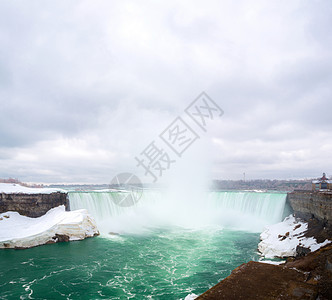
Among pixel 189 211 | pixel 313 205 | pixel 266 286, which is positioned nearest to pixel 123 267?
pixel 266 286

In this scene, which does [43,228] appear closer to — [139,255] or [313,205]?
[139,255]

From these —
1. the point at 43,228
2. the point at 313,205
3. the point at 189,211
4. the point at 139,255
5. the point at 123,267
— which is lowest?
the point at 189,211

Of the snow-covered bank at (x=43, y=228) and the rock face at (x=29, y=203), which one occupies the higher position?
the rock face at (x=29, y=203)

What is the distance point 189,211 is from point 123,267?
2450cm

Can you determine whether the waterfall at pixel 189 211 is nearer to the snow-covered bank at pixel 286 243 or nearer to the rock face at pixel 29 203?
the rock face at pixel 29 203

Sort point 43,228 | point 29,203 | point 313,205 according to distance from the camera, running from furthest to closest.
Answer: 1. point 29,203
2. point 43,228
3. point 313,205

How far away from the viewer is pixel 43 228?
21.9 meters

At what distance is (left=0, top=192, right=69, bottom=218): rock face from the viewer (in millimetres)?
25422

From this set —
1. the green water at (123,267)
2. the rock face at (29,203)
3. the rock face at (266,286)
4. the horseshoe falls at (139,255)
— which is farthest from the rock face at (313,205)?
the rock face at (29,203)

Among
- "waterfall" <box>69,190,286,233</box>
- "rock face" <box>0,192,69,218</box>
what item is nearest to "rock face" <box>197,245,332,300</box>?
"waterfall" <box>69,190,286,233</box>

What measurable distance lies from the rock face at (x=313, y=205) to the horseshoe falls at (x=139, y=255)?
4.87m

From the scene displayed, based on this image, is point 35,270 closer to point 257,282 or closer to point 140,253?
point 140,253

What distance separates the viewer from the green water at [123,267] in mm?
11273

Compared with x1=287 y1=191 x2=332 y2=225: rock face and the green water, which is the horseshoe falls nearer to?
the green water
